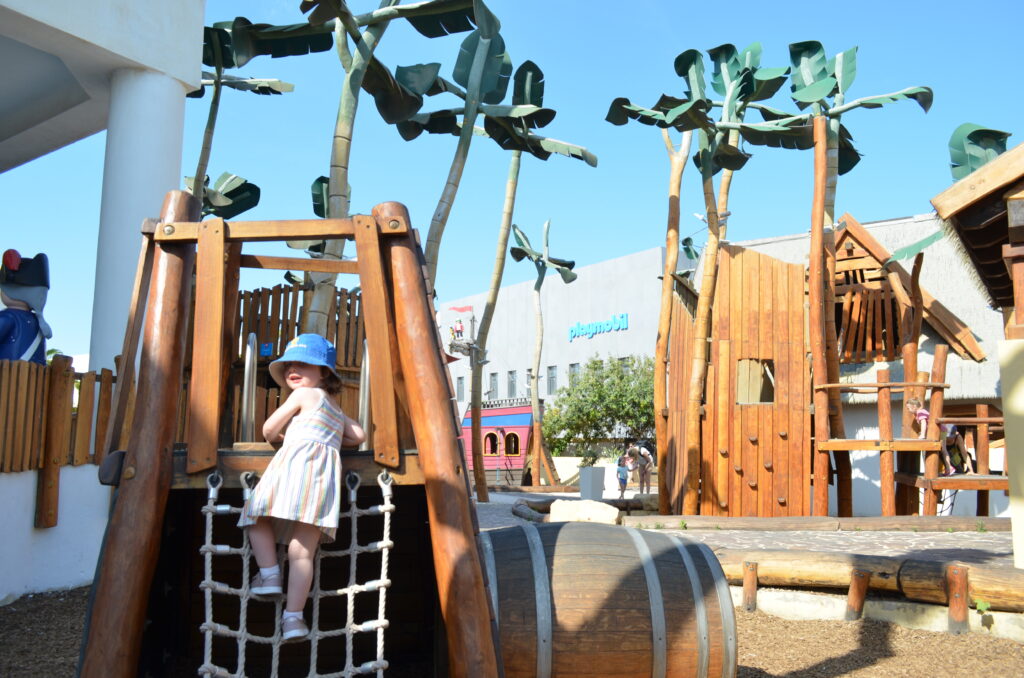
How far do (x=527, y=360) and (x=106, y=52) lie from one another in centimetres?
3916

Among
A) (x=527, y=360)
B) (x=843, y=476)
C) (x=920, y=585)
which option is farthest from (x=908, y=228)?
(x=527, y=360)

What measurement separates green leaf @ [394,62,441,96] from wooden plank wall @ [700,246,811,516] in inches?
202

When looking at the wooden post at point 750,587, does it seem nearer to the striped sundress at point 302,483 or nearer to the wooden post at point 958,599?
the wooden post at point 958,599

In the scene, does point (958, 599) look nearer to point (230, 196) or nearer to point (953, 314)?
point (230, 196)

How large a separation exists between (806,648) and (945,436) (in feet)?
28.9

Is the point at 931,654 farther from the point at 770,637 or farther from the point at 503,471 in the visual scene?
the point at 503,471

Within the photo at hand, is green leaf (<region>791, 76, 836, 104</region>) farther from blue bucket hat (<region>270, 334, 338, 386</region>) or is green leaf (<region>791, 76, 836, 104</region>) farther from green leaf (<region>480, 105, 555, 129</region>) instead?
blue bucket hat (<region>270, 334, 338, 386</region>)

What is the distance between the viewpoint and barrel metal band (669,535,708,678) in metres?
3.96

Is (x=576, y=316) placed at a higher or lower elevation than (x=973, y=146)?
higher

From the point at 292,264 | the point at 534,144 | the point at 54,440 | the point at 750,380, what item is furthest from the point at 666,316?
the point at 292,264

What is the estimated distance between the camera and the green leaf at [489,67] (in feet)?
51.5

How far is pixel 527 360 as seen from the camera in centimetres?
4806

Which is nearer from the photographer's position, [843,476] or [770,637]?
[770,637]

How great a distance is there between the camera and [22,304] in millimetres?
7734
